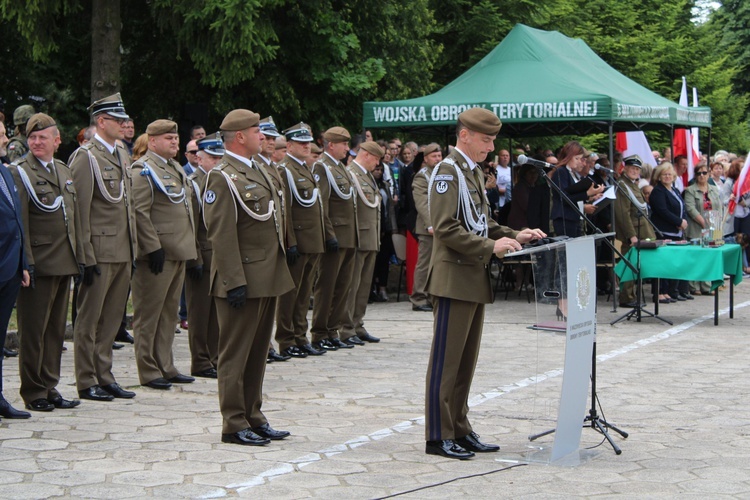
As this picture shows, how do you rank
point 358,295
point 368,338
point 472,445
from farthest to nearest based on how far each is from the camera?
point 358,295, point 368,338, point 472,445

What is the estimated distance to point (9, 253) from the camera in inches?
285

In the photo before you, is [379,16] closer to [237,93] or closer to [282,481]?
[237,93]

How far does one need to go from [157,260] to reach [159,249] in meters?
0.09

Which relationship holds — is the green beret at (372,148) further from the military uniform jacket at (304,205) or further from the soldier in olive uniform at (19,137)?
the soldier in olive uniform at (19,137)

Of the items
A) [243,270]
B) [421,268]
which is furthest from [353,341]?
[243,270]

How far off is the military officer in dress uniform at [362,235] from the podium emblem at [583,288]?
5.17 m

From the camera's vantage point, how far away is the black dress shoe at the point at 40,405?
784 cm

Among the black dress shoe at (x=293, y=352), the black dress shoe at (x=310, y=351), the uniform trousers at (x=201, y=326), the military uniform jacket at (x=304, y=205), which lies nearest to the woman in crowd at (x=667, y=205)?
the military uniform jacket at (x=304, y=205)

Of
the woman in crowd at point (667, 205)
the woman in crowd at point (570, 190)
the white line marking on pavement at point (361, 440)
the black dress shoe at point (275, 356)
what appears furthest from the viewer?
the woman in crowd at point (667, 205)

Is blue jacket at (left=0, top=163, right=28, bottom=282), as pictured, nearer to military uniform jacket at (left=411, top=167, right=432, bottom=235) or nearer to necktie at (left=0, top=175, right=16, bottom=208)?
necktie at (left=0, top=175, right=16, bottom=208)

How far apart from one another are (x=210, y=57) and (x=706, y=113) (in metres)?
7.88

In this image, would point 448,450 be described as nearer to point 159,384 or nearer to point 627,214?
point 159,384

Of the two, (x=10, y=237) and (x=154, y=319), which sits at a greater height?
(x=10, y=237)

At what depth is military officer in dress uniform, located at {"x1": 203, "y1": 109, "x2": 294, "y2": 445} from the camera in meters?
6.79
